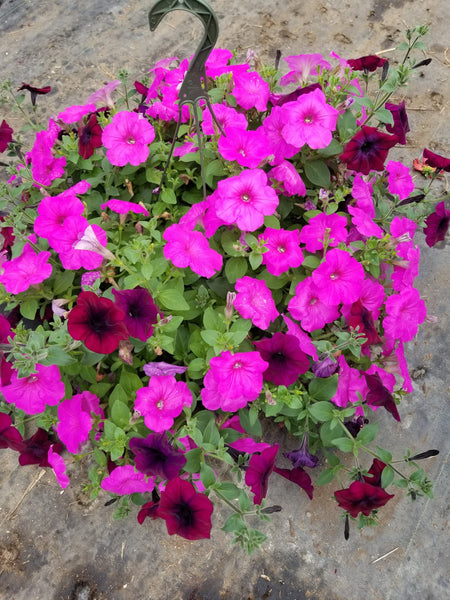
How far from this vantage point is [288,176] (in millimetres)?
1657

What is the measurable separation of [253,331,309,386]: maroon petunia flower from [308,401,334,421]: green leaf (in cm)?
12

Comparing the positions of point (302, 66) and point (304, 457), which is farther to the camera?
point (302, 66)

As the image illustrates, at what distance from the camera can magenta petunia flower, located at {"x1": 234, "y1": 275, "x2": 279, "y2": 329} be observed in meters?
1.53

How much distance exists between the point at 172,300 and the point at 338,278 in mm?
509

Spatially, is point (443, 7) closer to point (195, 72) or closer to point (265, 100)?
point (265, 100)

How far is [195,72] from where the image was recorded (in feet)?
4.69

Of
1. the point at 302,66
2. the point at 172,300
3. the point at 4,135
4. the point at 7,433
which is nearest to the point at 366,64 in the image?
the point at 302,66

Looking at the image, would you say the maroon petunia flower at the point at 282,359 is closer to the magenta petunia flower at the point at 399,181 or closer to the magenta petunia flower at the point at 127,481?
the magenta petunia flower at the point at 127,481

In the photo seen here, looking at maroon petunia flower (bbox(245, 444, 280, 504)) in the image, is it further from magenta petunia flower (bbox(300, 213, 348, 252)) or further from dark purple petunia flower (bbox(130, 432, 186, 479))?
magenta petunia flower (bbox(300, 213, 348, 252))

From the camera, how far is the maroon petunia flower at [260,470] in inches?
56.6

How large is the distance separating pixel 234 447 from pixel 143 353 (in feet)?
1.39

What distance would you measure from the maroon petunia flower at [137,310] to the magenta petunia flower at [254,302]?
0.27 metres

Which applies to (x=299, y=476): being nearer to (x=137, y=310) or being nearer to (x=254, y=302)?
(x=254, y=302)

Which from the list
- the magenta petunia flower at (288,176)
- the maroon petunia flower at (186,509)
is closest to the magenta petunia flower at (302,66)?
the magenta petunia flower at (288,176)
